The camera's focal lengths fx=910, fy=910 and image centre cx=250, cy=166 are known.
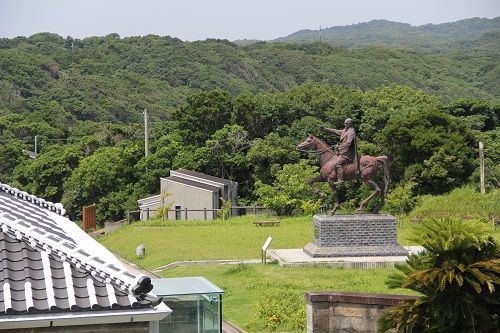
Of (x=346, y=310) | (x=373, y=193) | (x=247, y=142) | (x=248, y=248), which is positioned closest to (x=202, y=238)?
(x=248, y=248)

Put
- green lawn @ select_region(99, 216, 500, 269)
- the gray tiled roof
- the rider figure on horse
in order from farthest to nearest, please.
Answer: green lawn @ select_region(99, 216, 500, 269) < the rider figure on horse < the gray tiled roof

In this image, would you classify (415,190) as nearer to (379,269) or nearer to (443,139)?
(443,139)

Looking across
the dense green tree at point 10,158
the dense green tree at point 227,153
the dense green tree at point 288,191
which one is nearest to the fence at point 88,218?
the dense green tree at point 288,191

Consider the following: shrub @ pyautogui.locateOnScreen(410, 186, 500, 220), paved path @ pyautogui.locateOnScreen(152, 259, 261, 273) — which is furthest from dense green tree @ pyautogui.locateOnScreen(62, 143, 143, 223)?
paved path @ pyautogui.locateOnScreen(152, 259, 261, 273)

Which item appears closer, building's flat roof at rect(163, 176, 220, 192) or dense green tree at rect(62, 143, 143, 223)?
building's flat roof at rect(163, 176, 220, 192)

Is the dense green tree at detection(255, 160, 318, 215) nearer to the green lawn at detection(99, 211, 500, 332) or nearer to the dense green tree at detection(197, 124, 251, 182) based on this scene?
the green lawn at detection(99, 211, 500, 332)

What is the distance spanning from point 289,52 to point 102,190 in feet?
320

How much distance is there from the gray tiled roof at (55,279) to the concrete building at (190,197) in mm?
32295

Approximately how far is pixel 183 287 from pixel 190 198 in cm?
3058

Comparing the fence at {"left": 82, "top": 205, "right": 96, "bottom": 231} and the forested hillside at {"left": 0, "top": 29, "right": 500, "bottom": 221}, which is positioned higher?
the forested hillside at {"left": 0, "top": 29, "right": 500, "bottom": 221}

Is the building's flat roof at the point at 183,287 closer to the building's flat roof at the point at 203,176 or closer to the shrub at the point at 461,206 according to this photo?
the shrub at the point at 461,206

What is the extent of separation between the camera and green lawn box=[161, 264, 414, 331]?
60.2ft

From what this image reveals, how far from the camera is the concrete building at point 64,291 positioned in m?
7.89

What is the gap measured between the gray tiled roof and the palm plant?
4883mm
